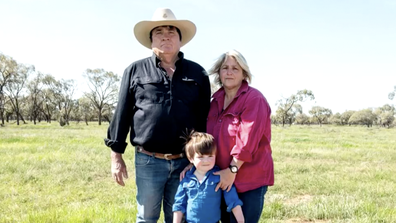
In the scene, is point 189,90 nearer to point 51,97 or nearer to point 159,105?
point 159,105

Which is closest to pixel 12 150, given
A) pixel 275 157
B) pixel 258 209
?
pixel 275 157

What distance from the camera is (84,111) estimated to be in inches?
2977

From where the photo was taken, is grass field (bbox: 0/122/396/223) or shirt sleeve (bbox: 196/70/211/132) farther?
grass field (bbox: 0/122/396/223)

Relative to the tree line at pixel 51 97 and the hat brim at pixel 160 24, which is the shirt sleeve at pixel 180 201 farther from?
the tree line at pixel 51 97

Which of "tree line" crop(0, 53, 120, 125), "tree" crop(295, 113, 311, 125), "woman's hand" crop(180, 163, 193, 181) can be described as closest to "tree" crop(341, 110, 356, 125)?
"tree" crop(295, 113, 311, 125)

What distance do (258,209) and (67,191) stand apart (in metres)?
5.34

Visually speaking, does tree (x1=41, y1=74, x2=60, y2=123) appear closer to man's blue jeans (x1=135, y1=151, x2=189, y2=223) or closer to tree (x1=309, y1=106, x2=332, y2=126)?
man's blue jeans (x1=135, y1=151, x2=189, y2=223)

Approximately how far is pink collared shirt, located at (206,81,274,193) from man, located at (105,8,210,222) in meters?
0.41

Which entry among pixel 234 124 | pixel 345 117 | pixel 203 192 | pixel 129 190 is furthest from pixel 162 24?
Answer: pixel 345 117

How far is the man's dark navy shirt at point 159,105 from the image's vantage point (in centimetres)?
317

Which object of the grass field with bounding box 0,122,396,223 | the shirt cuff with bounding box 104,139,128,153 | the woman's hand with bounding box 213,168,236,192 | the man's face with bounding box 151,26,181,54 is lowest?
the grass field with bounding box 0,122,396,223

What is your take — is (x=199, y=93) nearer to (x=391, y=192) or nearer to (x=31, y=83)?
(x=391, y=192)

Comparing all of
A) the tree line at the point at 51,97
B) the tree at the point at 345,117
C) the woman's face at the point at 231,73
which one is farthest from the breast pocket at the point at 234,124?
the tree at the point at 345,117

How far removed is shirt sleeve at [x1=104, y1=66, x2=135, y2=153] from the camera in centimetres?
331
